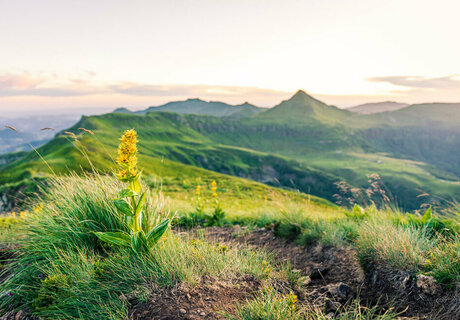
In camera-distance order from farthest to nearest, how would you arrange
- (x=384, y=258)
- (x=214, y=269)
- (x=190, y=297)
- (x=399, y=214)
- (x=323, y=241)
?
1. (x=399, y=214)
2. (x=323, y=241)
3. (x=384, y=258)
4. (x=214, y=269)
5. (x=190, y=297)

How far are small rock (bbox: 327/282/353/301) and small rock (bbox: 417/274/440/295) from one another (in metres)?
0.97

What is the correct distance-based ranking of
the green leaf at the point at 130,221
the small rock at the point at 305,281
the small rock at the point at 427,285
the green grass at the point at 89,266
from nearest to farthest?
the green grass at the point at 89,266, the small rock at the point at 427,285, the green leaf at the point at 130,221, the small rock at the point at 305,281

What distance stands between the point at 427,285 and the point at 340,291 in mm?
1161

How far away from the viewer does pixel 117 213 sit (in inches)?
181

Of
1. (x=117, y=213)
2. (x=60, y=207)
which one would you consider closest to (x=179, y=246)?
(x=117, y=213)

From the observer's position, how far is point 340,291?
418cm

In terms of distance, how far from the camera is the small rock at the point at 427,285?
140 inches

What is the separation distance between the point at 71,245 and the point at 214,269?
7.21ft

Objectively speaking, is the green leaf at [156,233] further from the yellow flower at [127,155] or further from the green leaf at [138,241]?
the yellow flower at [127,155]

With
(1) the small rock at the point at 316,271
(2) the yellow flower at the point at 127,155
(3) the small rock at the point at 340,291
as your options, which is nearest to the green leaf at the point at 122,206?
(2) the yellow flower at the point at 127,155

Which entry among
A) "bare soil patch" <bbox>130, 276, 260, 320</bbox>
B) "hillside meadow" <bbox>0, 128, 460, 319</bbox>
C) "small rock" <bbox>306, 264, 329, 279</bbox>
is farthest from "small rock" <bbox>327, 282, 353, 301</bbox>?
"bare soil patch" <bbox>130, 276, 260, 320</bbox>

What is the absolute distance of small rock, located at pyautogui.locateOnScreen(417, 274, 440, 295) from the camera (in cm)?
356

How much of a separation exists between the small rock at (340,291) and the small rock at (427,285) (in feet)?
3.17

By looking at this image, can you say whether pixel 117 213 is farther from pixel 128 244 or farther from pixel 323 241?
pixel 323 241
